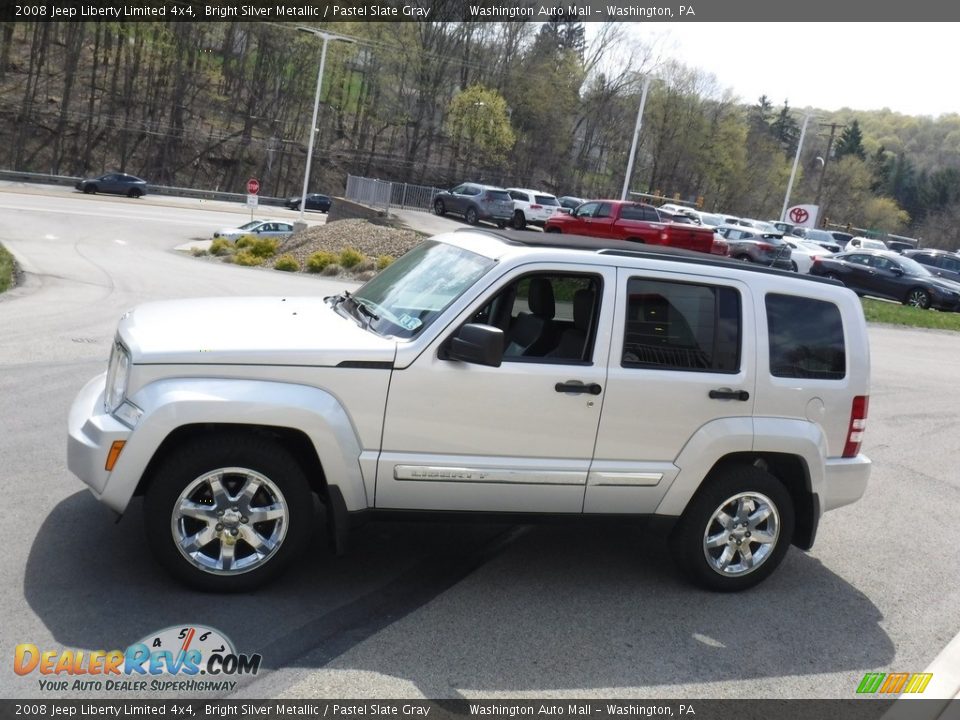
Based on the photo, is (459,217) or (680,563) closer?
(680,563)

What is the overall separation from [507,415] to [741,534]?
1748mm

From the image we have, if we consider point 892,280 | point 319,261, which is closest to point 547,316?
point 319,261

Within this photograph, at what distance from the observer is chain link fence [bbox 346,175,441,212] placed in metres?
40.9

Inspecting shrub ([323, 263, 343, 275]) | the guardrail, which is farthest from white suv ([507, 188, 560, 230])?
the guardrail

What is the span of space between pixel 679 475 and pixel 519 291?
4.65ft

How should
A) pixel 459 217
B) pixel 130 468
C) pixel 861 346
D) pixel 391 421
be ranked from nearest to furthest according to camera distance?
pixel 130 468 < pixel 391 421 < pixel 861 346 < pixel 459 217

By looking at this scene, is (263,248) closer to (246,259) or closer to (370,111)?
(246,259)

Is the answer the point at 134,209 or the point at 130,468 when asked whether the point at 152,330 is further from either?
the point at 134,209

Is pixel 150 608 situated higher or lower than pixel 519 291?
lower

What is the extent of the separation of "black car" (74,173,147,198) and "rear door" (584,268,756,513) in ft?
200

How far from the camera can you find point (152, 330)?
5082 mm

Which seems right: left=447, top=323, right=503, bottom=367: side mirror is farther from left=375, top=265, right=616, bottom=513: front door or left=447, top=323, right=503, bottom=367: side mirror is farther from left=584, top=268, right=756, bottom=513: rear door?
left=584, top=268, right=756, bottom=513: rear door

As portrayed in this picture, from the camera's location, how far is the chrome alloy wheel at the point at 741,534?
5754 millimetres

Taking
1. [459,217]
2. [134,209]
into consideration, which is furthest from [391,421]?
[134,209]
